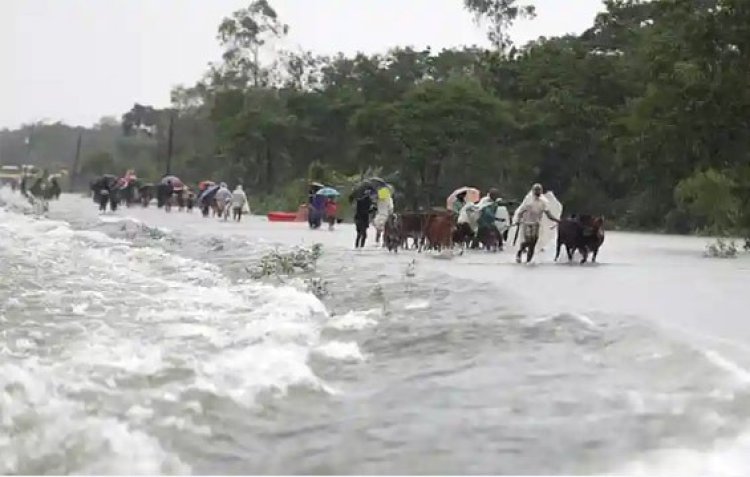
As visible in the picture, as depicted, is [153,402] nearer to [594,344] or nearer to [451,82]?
[594,344]

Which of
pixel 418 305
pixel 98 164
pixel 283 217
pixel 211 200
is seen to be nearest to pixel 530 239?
pixel 418 305

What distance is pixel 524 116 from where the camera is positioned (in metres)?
43.8

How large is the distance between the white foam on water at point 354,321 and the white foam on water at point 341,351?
799 millimetres

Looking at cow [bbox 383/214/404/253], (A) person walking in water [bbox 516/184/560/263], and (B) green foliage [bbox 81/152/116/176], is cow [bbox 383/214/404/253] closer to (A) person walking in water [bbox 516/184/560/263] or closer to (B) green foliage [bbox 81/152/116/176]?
(A) person walking in water [bbox 516/184/560/263]

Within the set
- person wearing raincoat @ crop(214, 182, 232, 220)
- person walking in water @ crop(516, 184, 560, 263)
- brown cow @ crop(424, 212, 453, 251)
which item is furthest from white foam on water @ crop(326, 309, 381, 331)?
person wearing raincoat @ crop(214, 182, 232, 220)

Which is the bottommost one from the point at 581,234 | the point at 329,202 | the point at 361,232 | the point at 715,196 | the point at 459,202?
the point at 361,232

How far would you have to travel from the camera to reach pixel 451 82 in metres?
43.6

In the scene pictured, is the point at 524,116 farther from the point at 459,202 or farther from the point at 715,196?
the point at 459,202

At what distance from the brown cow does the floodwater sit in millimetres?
5434

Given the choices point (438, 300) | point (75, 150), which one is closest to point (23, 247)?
point (438, 300)

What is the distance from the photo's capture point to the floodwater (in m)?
6.59

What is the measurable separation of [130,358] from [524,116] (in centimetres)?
3564

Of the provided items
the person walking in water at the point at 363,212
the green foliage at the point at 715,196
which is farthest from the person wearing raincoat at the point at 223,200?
the person walking in water at the point at 363,212

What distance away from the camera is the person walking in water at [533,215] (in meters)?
18.1
